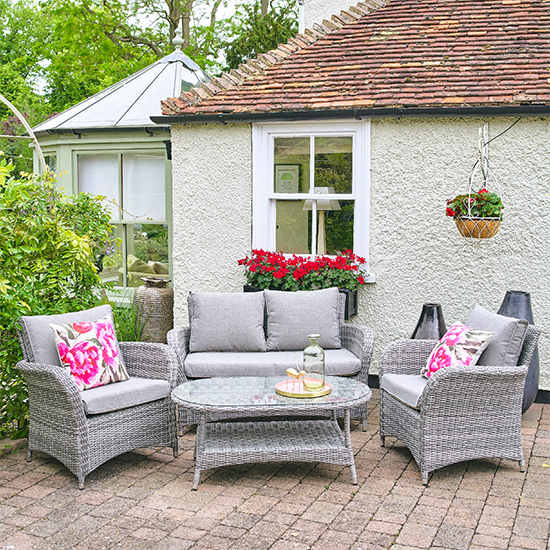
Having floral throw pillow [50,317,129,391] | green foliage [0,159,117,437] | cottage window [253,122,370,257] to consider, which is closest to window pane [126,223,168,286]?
cottage window [253,122,370,257]

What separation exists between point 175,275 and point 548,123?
4.36 meters

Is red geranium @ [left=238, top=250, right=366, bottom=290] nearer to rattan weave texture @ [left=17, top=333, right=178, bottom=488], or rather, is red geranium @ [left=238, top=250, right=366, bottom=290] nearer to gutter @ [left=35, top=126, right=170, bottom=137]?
rattan weave texture @ [left=17, top=333, right=178, bottom=488]

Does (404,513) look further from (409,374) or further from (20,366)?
(20,366)

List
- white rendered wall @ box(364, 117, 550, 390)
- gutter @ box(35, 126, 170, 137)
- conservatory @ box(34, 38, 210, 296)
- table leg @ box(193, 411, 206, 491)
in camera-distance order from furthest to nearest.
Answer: conservatory @ box(34, 38, 210, 296), gutter @ box(35, 126, 170, 137), white rendered wall @ box(364, 117, 550, 390), table leg @ box(193, 411, 206, 491)

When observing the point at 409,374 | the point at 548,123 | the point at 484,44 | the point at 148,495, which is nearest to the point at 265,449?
the point at 148,495

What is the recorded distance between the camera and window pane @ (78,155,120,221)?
8.81 m

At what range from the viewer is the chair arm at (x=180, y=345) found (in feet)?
18.5

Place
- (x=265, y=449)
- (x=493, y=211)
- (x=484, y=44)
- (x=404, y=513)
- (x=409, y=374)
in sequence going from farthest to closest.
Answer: (x=484, y=44) < (x=493, y=211) < (x=409, y=374) < (x=265, y=449) < (x=404, y=513)

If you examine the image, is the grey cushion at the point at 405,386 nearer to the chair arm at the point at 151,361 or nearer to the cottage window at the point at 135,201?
the chair arm at the point at 151,361

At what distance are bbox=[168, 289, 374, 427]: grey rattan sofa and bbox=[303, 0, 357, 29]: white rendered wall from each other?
17.5ft

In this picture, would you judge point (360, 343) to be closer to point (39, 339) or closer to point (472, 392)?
point (472, 392)

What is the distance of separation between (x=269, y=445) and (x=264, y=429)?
344 mm

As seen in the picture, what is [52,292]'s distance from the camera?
5.53 meters

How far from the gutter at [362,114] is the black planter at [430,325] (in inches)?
77.9
